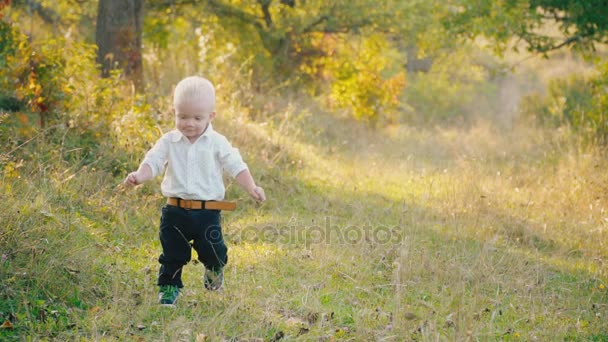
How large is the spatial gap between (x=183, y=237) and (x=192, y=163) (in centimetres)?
48

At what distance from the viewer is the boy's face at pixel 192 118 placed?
436 cm

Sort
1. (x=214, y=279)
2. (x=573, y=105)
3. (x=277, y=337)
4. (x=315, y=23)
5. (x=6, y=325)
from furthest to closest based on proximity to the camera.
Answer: (x=573, y=105) < (x=315, y=23) < (x=214, y=279) < (x=277, y=337) < (x=6, y=325)

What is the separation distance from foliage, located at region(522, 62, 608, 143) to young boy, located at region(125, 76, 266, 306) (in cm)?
676

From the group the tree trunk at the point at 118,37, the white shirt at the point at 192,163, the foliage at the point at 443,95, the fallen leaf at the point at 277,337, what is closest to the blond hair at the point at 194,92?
the white shirt at the point at 192,163

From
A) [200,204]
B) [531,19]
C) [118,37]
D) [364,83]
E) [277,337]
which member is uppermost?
[531,19]

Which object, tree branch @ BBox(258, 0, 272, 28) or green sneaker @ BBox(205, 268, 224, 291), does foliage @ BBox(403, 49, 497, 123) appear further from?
green sneaker @ BBox(205, 268, 224, 291)

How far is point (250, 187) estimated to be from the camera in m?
4.45

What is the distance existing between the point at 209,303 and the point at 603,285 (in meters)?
3.02

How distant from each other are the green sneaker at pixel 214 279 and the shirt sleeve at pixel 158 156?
0.76 metres

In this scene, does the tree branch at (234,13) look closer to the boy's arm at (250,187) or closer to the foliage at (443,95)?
the foliage at (443,95)

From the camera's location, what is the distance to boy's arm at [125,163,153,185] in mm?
4195

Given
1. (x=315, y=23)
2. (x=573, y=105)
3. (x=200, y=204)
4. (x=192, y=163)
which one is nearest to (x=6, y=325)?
(x=200, y=204)

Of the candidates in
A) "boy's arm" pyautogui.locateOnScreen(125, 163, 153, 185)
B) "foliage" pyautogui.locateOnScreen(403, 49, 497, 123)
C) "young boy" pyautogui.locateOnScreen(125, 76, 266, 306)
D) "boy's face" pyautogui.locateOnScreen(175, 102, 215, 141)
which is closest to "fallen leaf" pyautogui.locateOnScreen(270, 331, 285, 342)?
"young boy" pyautogui.locateOnScreen(125, 76, 266, 306)

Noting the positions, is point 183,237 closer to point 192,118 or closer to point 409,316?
point 192,118
